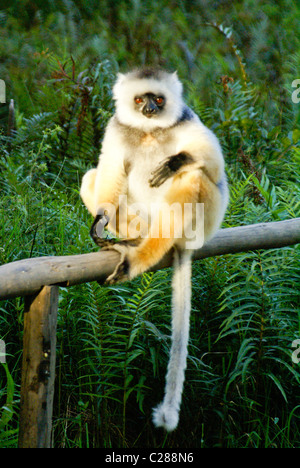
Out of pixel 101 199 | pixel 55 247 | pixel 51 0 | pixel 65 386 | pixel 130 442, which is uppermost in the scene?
pixel 51 0

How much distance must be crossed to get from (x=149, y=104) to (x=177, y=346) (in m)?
1.02

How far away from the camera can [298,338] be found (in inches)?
119

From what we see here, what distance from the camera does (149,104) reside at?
237 centimetres

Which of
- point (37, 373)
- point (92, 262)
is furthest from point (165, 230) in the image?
A: point (37, 373)

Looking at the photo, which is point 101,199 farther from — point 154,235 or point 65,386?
point 65,386

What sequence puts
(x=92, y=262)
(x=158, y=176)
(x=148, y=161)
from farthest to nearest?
(x=148, y=161) → (x=158, y=176) → (x=92, y=262)

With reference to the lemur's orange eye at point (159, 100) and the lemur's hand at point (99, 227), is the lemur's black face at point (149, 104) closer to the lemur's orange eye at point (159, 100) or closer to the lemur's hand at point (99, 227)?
the lemur's orange eye at point (159, 100)

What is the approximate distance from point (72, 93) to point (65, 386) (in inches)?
117

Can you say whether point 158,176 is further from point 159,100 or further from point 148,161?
point 159,100

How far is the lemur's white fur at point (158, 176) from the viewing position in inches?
88.4

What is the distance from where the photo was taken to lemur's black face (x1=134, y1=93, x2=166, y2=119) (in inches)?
93.1

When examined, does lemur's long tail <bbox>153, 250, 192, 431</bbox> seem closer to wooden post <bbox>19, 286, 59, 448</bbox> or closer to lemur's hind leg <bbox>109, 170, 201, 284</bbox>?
lemur's hind leg <bbox>109, 170, 201, 284</bbox>

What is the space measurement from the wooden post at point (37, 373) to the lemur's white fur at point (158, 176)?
0.34 m

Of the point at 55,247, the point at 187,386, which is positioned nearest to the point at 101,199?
the point at 55,247
